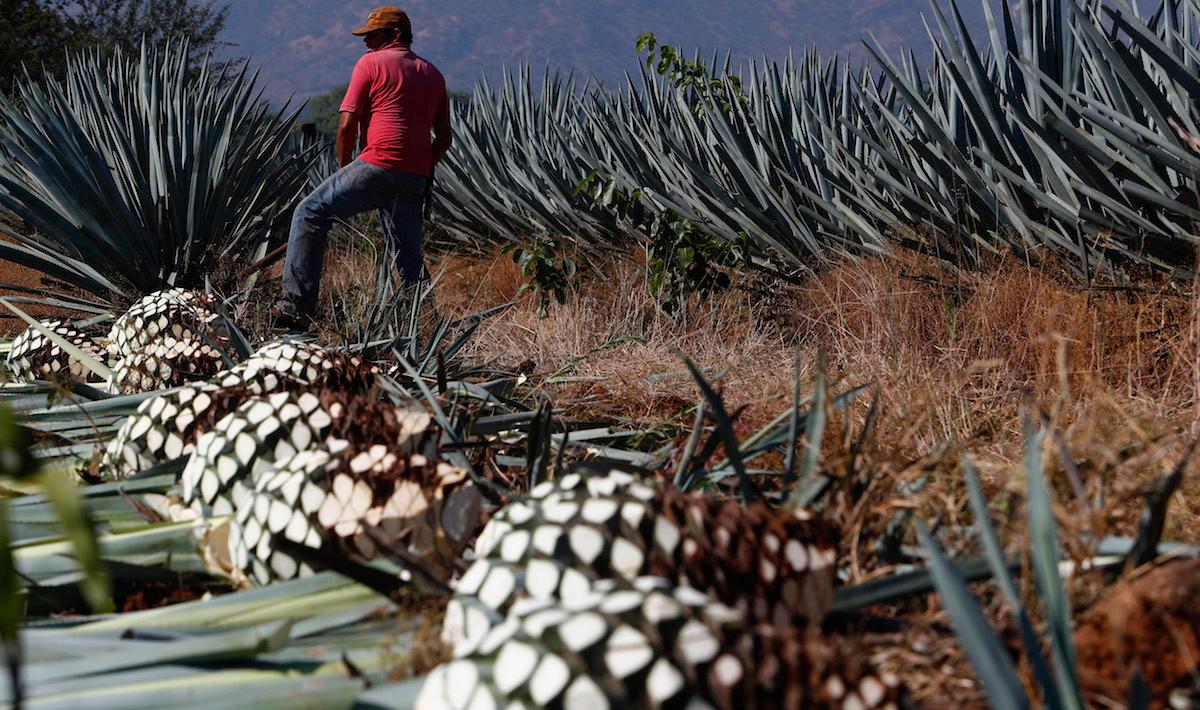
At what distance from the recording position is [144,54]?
6.09 metres

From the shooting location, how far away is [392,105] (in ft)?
17.8

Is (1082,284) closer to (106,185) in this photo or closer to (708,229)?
(708,229)

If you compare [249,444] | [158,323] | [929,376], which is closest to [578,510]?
[249,444]

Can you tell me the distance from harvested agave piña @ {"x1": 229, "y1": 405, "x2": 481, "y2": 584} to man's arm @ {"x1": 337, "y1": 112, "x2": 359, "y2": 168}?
159 inches

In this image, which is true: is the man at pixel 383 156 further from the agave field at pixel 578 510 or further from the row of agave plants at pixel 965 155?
the row of agave plants at pixel 965 155

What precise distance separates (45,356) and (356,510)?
7.56ft

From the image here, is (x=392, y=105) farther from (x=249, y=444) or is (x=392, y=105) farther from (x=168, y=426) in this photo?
(x=249, y=444)

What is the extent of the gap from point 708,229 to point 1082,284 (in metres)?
2.05

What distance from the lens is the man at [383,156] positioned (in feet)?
16.9

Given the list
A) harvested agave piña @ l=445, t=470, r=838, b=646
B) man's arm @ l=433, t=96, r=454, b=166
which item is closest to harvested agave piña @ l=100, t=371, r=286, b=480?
harvested agave piña @ l=445, t=470, r=838, b=646

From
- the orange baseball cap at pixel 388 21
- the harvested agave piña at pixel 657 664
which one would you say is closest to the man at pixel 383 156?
the orange baseball cap at pixel 388 21

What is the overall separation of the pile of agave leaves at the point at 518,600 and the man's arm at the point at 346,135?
12.2 feet

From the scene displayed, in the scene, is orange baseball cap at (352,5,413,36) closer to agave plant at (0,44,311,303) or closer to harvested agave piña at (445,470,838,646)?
agave plant at (0,44,311,303)

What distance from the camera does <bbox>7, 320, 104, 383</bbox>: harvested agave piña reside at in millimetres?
3449
